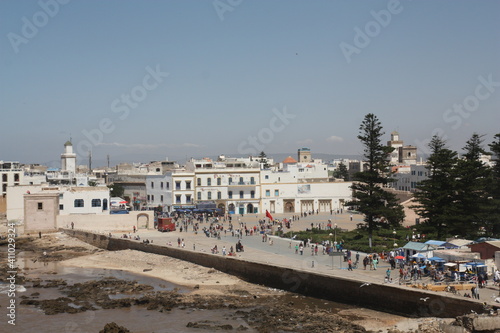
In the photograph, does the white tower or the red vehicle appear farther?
the white tower

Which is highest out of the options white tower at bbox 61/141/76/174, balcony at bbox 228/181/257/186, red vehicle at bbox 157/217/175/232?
white tower at bbox 61/141/76/174

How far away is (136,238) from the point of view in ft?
131

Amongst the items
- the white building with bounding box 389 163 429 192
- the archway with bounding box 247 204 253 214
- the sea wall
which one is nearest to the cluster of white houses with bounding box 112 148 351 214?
the archway with bounding box 247 204 253 214

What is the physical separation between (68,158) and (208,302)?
55.1m

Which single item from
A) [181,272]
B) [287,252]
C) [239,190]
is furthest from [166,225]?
[287,252]

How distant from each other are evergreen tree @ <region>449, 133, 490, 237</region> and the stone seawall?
1309 cm

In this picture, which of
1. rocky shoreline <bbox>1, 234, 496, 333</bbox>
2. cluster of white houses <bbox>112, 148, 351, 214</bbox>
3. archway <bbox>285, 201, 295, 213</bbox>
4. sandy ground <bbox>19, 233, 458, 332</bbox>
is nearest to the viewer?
sandy ground <bbox>19, 233, 458, 332</bbox>

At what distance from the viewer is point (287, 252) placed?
106 ft

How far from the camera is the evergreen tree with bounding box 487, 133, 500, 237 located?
33.9m

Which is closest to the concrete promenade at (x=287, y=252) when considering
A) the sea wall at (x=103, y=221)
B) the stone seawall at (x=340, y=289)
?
the stone seawall at (x=340, y=289)

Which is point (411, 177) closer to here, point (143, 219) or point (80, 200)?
point (143, 219)

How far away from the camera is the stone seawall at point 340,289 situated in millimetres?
19234

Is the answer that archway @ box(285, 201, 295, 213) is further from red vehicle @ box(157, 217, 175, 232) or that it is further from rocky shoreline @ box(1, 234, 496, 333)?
rocky shoreline @ box(1, 234, 496, 333)

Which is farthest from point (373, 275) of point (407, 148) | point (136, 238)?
point (407, 148)
